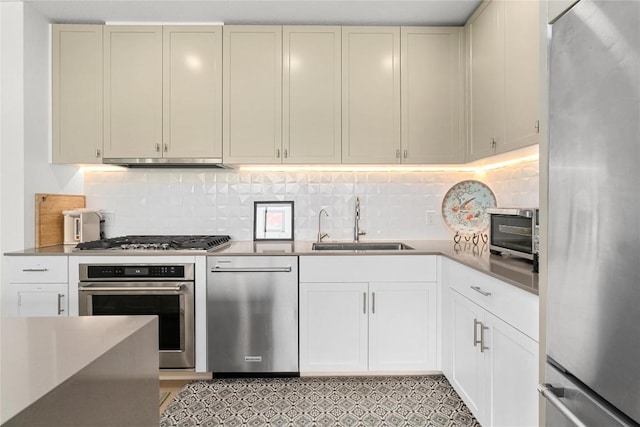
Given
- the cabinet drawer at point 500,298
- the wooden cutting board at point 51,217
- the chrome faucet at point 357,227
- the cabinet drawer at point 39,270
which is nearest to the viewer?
the cabinet drawer at point 500,298

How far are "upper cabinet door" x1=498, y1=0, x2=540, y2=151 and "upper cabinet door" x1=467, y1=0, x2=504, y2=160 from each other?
0.07 metres

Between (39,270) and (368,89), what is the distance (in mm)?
2477

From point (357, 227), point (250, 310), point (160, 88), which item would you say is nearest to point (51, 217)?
point (160, 88)

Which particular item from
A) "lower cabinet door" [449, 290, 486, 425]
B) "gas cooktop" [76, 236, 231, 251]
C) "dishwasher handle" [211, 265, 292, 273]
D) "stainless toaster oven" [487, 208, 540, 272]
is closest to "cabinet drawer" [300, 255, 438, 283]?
"dishwasher handle" [211, 265, 292, 273]

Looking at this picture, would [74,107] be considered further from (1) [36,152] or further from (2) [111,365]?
(2) [111,365]

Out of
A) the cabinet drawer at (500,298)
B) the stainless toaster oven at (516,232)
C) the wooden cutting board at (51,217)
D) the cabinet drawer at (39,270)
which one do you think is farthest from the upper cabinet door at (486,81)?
the wooden cutting board at (51,217)

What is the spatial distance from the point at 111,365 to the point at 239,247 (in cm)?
185

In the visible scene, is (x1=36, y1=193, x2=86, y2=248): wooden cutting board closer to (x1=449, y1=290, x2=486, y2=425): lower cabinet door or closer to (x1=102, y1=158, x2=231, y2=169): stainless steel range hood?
(x1=102, y1=158, x2=231, y2=169): stainless steel range hood

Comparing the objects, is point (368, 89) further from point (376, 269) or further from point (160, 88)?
point (160, 88)

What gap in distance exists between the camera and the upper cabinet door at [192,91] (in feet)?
8.84

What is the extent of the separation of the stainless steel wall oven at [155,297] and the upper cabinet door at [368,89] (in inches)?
56.2

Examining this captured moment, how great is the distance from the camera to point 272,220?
120 inches

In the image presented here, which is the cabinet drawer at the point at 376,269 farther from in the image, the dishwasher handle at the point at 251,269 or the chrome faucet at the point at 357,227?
the chrome faucet at the point at 357,227

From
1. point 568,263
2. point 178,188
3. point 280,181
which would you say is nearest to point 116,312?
point 178,188
